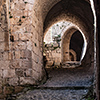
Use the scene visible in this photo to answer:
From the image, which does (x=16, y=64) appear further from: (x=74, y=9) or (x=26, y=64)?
(x=74, y=9)

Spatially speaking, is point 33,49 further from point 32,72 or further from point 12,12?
point 12,12

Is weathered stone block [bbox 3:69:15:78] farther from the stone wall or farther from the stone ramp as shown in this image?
the stone ramp

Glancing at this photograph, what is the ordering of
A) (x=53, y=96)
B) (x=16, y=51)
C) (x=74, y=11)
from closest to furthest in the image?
(x=53, y=96), (x=16, y=51), (x=74, y=11)

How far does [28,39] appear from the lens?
170 inches

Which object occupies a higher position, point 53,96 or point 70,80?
point 70,80

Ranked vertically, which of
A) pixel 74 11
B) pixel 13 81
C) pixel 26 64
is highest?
pixel 74 11

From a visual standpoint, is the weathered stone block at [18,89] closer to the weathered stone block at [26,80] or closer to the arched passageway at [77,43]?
the weathered stone block at [26,80]

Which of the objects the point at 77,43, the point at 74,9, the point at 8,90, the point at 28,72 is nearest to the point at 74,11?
the point at 74,9

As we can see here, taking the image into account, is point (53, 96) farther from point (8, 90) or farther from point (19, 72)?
point (8, 90)

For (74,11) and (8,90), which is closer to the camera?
(8,90)

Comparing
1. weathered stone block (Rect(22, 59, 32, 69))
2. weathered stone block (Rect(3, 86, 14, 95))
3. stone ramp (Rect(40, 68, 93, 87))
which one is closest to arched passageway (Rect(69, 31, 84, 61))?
stone ramp (Rect(40, 68, 93, 87))

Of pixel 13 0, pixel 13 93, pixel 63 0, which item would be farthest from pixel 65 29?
pixel 13 93

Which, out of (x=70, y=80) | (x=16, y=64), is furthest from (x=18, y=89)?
(x=70, y=80)

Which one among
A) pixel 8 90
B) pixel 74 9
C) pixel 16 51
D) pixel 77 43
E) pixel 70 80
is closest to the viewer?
pixel 8 90
